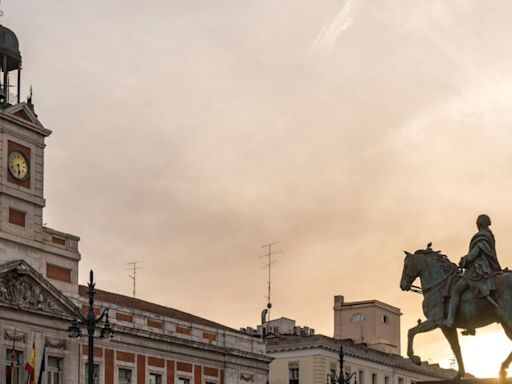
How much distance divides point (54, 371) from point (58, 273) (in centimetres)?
410

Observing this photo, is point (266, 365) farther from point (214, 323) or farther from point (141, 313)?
point (141, 313)

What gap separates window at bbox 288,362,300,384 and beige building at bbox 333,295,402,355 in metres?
10.8

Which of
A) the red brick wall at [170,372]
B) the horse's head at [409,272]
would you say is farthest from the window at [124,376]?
the horse's head at [409,272]

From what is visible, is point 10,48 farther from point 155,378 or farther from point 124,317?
point 155,378

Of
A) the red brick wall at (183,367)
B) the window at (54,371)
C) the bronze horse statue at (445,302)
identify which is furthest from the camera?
the red brick wall at (183,367)

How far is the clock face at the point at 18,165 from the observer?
49312 millimetres

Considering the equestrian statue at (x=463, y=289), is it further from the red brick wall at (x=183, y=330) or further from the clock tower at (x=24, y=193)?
the red brick wall at (x=183, y=330)

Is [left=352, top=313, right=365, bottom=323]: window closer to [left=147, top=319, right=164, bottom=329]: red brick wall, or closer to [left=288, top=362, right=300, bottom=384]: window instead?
[left=288, top=362, right=300, bottom=384]: window

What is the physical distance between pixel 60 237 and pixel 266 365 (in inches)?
670

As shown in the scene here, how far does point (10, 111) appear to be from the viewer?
49250mm

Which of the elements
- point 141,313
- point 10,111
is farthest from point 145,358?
point 10,111

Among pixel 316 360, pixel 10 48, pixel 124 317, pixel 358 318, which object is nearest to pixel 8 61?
pixel 10 48

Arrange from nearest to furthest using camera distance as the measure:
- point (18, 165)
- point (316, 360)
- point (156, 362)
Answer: point (18, 165), point (156, 362), point (316, 360)

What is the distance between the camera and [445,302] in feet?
62.0
